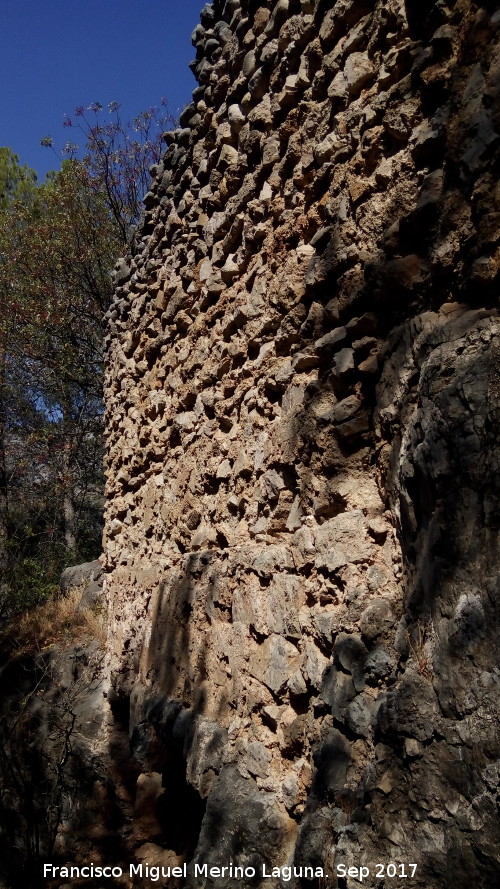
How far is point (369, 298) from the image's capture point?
8.66 feet

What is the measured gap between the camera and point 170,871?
4035 mm

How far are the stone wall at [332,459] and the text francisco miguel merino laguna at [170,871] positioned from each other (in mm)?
49

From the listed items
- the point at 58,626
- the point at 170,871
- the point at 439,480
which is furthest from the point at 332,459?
the point at 58,626

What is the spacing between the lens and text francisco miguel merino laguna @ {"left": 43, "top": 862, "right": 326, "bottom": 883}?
2437 millimetres

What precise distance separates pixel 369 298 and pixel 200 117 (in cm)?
270

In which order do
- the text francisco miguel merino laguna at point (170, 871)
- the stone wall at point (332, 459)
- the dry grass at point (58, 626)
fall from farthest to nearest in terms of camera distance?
the dry grass at point (58, 626)
the text francisco miguel merino laguna at point (170, 871)
the stone wall at point (332, 459)

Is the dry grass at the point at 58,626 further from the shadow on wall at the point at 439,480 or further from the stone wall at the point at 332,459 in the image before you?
the shadow on wall at the point at 439,480

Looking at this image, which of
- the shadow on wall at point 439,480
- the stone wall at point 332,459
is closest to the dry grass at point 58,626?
the stone wall at point 332,459

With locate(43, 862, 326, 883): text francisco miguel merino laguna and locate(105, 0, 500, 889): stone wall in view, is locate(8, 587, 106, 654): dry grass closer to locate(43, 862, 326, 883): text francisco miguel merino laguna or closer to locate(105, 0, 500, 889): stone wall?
locate(43, 862, 326, 883): text francisco miguel merino laguna

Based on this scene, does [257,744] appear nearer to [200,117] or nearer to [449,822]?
[449,822]

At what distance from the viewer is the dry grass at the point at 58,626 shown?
23.6 feet

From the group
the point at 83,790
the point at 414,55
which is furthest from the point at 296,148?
the point at 83,790

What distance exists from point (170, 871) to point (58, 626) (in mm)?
4225

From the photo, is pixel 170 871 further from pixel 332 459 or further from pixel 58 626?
pixel 58 626
